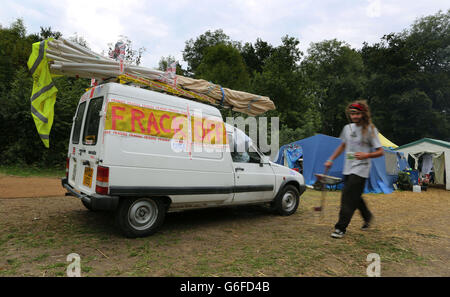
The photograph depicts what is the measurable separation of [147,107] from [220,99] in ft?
5.48

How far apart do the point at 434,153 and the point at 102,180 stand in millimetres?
16485

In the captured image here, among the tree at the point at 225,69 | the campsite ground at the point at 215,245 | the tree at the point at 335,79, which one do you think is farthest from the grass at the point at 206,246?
the tree at the point at 335,79

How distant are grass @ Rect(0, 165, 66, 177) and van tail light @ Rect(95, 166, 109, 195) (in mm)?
9141

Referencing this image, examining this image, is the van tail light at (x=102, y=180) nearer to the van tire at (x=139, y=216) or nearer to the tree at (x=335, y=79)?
the van tire at (x=139, y=216)

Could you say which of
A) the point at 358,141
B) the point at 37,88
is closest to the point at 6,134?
the point at 37,88

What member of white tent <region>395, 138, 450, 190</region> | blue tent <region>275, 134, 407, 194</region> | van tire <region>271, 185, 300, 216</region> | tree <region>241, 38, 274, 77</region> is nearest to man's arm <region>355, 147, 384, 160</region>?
van tire <region>271, 185, 300, 216</region>

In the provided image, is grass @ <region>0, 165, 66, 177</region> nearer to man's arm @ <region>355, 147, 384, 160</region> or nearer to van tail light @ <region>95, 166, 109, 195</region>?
van tail light @ <region>95, 166, 109, 195</region>

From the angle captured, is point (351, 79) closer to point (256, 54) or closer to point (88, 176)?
point (256, 54)

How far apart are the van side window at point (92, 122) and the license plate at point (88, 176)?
1.25 feet

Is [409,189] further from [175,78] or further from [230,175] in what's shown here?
[175,78]

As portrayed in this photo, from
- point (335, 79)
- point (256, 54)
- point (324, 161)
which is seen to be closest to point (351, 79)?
point (335, 79)

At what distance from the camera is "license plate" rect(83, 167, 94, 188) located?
378 cm

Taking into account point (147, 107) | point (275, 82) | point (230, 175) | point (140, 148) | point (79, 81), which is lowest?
point (230, 175)

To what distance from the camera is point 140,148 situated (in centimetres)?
380
